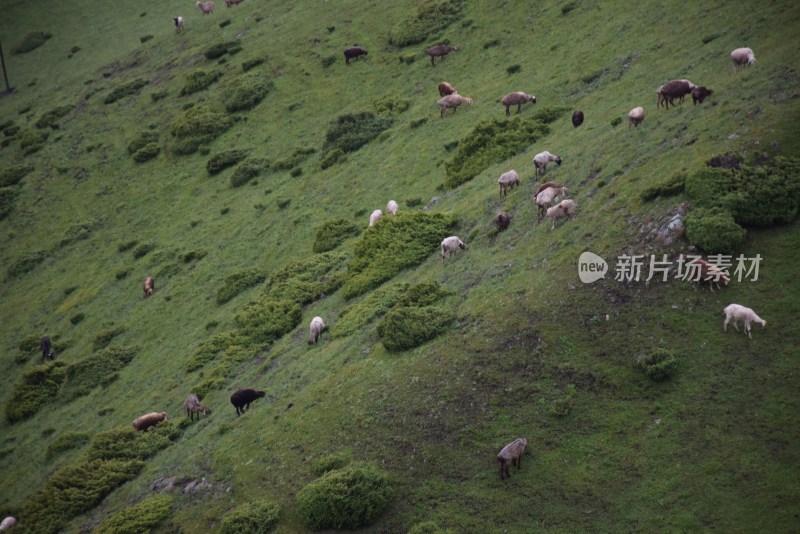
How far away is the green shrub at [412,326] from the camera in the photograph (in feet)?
94.4

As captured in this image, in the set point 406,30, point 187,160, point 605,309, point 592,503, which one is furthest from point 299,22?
point 592,503

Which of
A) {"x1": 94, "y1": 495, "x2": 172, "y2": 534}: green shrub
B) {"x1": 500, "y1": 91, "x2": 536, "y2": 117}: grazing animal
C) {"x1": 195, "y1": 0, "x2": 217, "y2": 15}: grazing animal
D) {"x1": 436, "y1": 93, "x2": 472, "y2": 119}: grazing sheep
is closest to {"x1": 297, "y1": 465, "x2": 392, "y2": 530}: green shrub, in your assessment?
{"x1": 94, "y1": 495, "x2": 172, "y2": 534}: green shrub

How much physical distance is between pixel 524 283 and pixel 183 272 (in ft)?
97.5

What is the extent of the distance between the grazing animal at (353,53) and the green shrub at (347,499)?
164ft

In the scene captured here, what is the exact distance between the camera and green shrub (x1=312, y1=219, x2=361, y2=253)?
4475 centimetres

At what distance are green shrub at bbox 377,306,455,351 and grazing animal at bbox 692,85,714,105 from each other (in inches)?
595

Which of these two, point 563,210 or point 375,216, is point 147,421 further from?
point 563,210

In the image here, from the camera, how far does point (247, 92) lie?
68000 mm

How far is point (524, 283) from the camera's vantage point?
1113 inches

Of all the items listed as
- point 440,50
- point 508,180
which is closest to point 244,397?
point 508,180

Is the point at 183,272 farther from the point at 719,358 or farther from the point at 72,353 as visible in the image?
the point at 719,358

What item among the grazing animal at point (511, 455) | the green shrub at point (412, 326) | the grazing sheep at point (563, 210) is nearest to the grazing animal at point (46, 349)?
the green shrub at point (412, 326)

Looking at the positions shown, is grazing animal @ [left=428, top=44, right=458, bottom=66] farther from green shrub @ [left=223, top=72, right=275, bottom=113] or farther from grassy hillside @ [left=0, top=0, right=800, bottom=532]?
green shrub @ [left=223, top=72, right=275, bottom=113]

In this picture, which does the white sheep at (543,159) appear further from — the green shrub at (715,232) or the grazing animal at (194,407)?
the grazing animal at (194,407)
